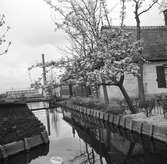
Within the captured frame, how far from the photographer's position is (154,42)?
21.3 meters

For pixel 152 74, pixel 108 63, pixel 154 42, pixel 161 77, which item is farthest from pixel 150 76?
pixel 108 63

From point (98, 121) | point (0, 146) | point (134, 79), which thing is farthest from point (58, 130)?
point (134, 79)

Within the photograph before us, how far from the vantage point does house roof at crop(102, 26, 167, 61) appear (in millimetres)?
19719

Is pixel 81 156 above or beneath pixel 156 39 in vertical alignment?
beneath

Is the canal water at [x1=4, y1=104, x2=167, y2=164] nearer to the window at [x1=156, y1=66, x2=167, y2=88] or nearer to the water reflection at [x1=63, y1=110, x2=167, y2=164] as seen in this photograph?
the water reflection at [x1=63, y1=110, x2=167, y2=164]

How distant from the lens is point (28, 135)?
34.4 feet

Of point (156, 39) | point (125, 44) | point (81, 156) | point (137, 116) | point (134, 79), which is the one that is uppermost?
point (156, 39)

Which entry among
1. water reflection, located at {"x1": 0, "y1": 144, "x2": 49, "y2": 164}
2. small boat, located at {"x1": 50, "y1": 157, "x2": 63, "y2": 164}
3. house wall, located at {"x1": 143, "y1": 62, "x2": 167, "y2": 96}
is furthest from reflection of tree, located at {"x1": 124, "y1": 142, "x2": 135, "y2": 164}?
house wall, located at {"x1": 143, "y1": 62, "x2": 167, "y2": 96}

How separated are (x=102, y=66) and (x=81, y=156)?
506 centimetres

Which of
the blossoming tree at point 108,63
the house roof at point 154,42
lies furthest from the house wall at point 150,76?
the blossoming tree at point 108,63

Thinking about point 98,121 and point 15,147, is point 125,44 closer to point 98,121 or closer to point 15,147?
point 98,121

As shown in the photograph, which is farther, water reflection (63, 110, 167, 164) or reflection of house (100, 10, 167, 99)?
reflection of house (100, 10, 167, 99)

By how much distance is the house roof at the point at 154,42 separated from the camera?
1972 cm

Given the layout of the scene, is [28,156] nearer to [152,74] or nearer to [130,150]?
[130,150]
